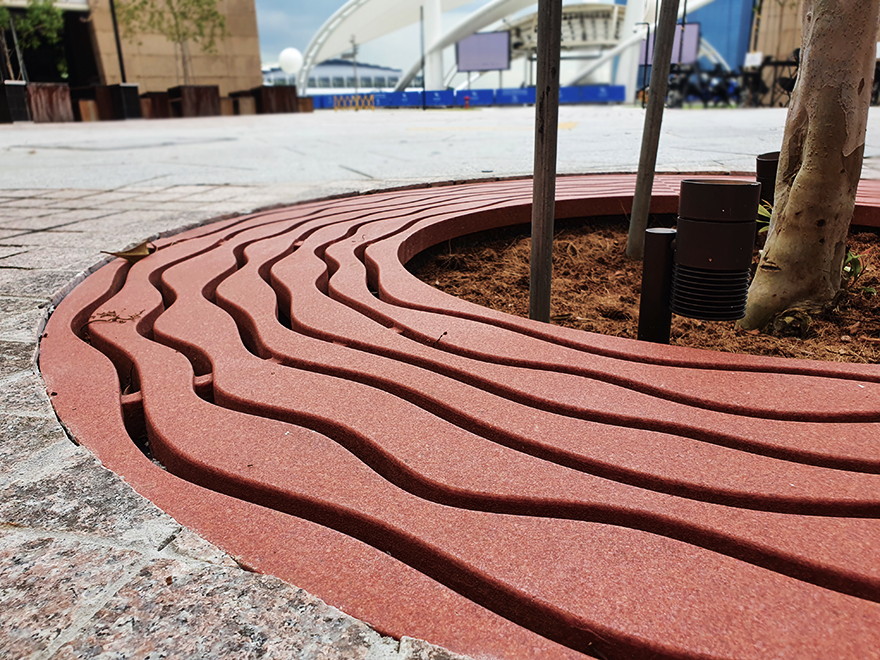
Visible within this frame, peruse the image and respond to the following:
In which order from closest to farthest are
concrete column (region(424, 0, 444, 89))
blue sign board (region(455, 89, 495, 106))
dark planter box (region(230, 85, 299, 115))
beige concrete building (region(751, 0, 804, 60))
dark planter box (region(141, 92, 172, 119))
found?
dark planter box (region(141, 92, 172, 119))
dark planter box (region(230, 85, 299, 115))
beige concrete building (region(751, 0, 804, 60))
blue sign board (region(455, 89, 495, 106))
concrete column (region(424, 0, 444, 89))

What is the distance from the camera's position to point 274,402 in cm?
157

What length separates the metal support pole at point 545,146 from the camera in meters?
1.83

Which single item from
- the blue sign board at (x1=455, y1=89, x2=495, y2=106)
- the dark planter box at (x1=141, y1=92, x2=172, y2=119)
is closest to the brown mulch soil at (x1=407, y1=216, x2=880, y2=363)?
the dark planter box at (x1=141, y1=92, x2=172, y2=119)

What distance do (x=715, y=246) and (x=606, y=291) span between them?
1039 mm

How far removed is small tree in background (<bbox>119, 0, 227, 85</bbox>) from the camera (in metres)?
28.6

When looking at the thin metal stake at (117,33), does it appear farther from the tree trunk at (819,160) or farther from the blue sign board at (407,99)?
the tree trunk at (819,160)

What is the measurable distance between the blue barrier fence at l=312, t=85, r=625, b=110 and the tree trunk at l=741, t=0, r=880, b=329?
119 ft

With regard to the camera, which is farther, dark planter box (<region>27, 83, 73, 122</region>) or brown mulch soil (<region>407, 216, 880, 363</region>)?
dark planter box (<region>27, 83, 73, 122</region>)

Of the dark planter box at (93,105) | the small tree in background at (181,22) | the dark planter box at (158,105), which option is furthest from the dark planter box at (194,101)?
the small tree in background at (181,22)

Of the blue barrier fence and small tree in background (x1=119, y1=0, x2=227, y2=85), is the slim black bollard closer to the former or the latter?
small tree in background (x1=119, y1=0, x2=227, y2=85)

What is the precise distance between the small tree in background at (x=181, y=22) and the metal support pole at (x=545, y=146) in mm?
31961

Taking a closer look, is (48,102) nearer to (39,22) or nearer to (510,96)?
(39,22)

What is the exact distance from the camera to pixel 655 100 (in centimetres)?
274

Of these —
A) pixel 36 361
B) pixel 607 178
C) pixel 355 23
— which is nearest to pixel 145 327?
pixel 36 361
